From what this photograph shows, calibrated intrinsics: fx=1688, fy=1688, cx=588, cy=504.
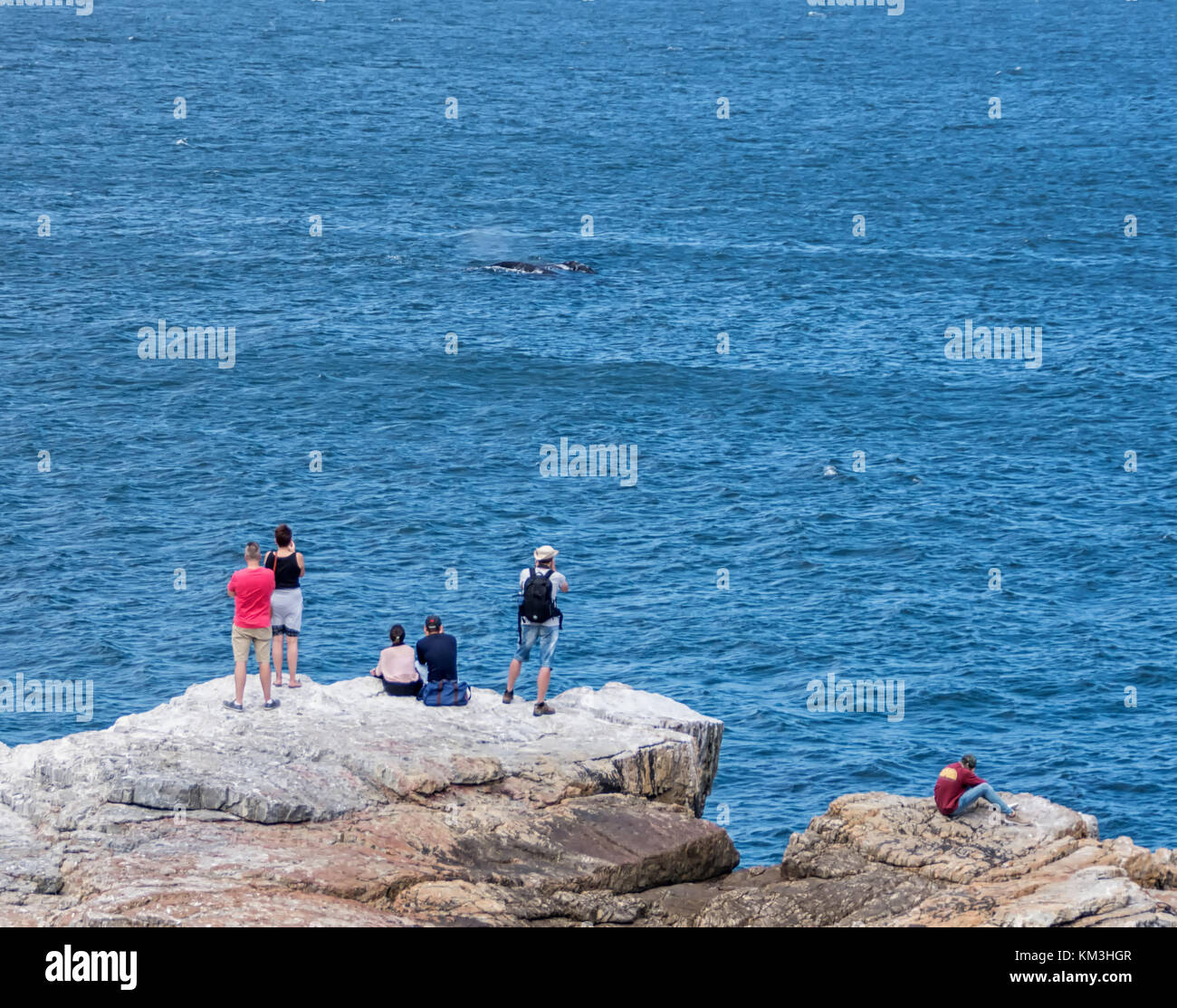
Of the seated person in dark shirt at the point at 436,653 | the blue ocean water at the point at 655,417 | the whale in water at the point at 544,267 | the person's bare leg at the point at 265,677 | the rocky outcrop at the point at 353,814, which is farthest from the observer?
the whale in water at the point at 544,267

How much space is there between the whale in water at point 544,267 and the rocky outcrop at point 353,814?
7318cm

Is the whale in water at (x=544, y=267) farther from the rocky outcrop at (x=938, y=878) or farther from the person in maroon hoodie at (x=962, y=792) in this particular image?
the person in maroon hoodie at (x=962, y=792)

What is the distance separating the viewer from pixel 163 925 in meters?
21.7

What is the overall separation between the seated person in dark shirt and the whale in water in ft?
241

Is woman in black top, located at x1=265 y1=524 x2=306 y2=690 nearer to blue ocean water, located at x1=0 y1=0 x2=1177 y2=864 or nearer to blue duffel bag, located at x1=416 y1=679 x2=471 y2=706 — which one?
blue duffel bag, located at x1=416 y1=679 x2=471 y2=706

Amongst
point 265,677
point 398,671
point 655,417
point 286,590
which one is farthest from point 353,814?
point 655,417

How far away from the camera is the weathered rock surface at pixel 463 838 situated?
23.6m

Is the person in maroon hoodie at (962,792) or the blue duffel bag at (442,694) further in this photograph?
the blue duffel bag at (442,694)

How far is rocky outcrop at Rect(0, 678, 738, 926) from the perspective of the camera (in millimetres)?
23281

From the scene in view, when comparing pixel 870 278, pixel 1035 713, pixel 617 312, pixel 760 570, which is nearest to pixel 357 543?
pixel 760 570

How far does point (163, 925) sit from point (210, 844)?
9.11ft

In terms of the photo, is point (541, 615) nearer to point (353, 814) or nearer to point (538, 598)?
point (538, 598)

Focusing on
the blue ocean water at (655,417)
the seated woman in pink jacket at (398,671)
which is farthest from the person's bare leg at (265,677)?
the blue ocean water at (655,417)

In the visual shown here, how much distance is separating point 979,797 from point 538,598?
8.25 m
